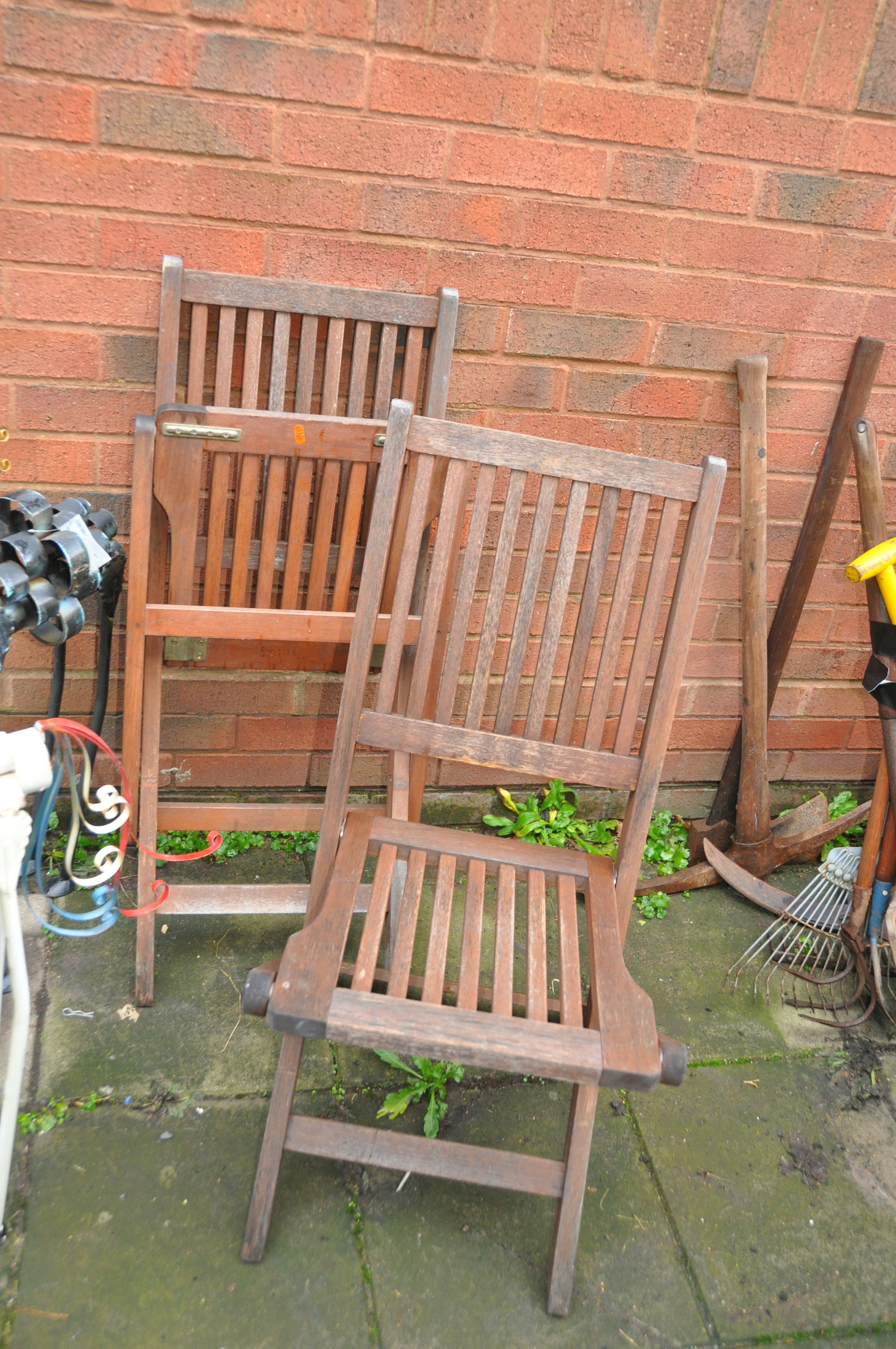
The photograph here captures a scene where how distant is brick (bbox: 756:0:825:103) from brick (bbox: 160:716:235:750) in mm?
2018

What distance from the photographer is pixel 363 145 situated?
7.17ft

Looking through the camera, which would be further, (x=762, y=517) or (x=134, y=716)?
(x=762, y=517)

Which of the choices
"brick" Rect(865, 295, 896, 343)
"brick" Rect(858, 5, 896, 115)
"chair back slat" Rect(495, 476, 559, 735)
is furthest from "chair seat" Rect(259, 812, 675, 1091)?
"brick" Rect(858, 5, 896, 115)

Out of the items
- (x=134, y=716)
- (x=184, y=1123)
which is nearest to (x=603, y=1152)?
(x=184, y=1123)

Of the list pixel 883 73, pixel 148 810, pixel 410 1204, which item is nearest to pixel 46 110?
pixel 148 810

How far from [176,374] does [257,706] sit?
91 centimetres

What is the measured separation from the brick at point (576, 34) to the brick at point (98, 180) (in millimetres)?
854

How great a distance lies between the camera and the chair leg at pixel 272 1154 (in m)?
1.71

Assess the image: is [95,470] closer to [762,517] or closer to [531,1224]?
[762,517]

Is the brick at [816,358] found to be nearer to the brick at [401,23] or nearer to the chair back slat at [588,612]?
the chair back slat at [588,612]

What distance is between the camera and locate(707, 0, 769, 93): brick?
2.23m

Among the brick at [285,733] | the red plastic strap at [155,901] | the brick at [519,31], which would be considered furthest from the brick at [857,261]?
the red plastic strap at [155,901]

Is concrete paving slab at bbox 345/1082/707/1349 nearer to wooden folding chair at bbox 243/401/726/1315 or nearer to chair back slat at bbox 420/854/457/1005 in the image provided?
wooden folding chair at bbox 243/401/726/1315

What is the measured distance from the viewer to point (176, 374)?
219 centimetres
